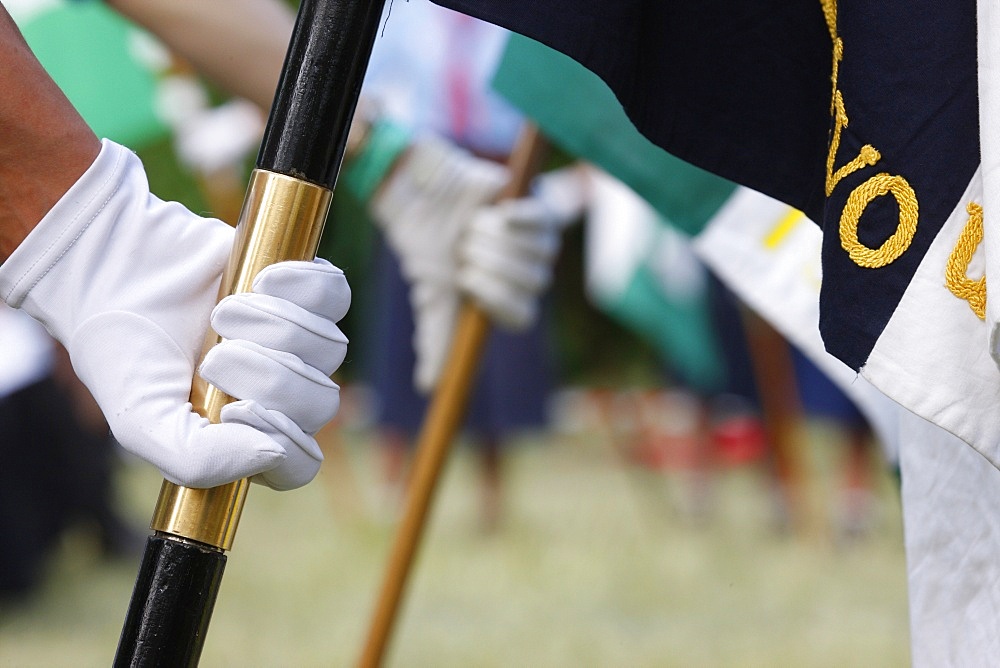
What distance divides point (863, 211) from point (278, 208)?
337 millimetres

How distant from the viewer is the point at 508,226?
4.29 feet

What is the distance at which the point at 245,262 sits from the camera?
616mm

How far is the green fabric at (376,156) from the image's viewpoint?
1263 millimetres

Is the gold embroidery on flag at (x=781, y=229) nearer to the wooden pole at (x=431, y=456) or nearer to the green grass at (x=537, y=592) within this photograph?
the wooden pole at (x=431, y=456)

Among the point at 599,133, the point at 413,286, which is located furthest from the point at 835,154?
the point at 413,286

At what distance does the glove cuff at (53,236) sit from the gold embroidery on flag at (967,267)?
486 millimetres

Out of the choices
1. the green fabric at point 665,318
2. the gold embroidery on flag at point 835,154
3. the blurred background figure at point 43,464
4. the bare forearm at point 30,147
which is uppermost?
the green fabric at point 665,318

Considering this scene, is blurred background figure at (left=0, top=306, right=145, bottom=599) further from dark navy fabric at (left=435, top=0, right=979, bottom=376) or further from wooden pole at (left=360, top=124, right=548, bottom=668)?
dark navy fabric at (left=435, top=0, right=979, bottom=376)

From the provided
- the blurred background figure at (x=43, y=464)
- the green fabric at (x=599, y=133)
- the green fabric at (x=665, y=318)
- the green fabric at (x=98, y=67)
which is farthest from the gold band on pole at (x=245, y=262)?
the green fabric at (x=665, y=318)

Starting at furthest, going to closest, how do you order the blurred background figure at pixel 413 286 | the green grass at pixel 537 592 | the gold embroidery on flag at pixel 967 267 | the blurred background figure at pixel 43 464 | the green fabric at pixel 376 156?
the blurred background figure at pixel 413 286
the blurred background figure at pixel 43 464
the green grass at pixel 537 592
the green fabric at pixel 376 156
the gold embroidery on flag at pixel 967 267

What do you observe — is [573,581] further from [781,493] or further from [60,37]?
[60,37]

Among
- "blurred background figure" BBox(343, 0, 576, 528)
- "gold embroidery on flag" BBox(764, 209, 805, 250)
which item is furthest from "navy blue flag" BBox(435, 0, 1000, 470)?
"blurred background figure" BBox(343, 0, 576, 528)

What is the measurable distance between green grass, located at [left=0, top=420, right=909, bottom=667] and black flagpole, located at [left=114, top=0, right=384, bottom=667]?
3.74 feet

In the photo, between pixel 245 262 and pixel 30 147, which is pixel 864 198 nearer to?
pixel 245 262
